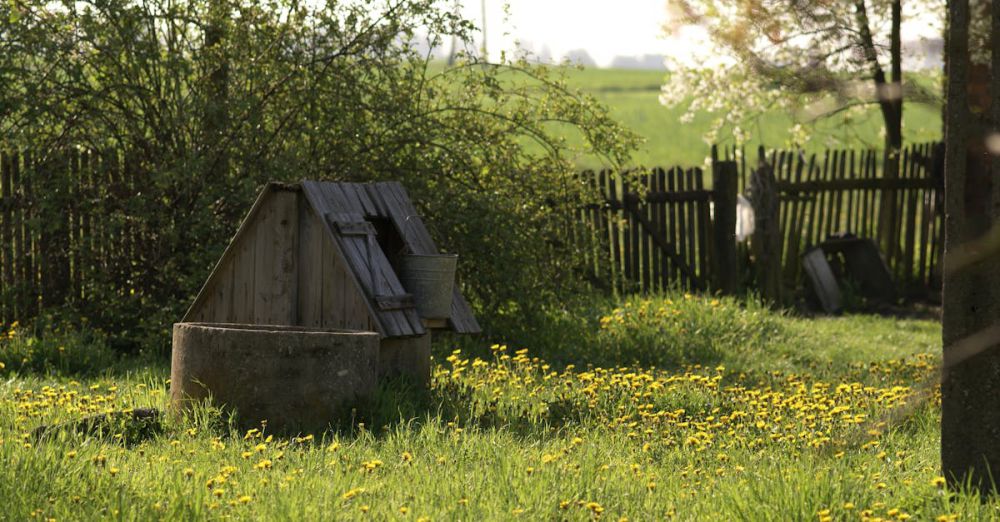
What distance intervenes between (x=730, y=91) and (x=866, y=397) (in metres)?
10.7

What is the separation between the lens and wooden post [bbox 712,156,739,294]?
41.9 ft

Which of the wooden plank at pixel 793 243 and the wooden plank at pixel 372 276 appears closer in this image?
the wooden plank at pixel 372 276

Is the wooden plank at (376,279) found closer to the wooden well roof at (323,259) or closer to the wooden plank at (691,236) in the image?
the wooden well roof at (323,259)

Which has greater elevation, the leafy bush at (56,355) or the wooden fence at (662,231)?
the wooden fence at (662,231)

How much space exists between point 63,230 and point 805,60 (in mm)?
9352

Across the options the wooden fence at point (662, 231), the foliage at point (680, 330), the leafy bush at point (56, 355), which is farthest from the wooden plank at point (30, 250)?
the wooden fence at point (662, 231)

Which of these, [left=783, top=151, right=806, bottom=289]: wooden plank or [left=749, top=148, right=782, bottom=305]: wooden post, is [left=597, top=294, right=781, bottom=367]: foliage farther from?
[left=783, top=151, right=806, bottom=289]: wooden plank

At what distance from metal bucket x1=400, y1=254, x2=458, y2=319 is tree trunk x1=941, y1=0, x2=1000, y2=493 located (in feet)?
10.8

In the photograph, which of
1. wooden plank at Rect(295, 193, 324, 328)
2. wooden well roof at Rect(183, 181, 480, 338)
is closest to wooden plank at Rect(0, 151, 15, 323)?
wooden well roof at Rect(183, 181, 480, 338)

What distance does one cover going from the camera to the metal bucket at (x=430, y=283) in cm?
700

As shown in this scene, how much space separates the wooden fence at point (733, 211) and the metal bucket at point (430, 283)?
12.6 ft

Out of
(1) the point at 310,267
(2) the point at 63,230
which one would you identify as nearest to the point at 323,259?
(1) the point at 310,267

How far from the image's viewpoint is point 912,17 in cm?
1594

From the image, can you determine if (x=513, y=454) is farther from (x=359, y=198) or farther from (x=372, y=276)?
(x=359, y=198)
